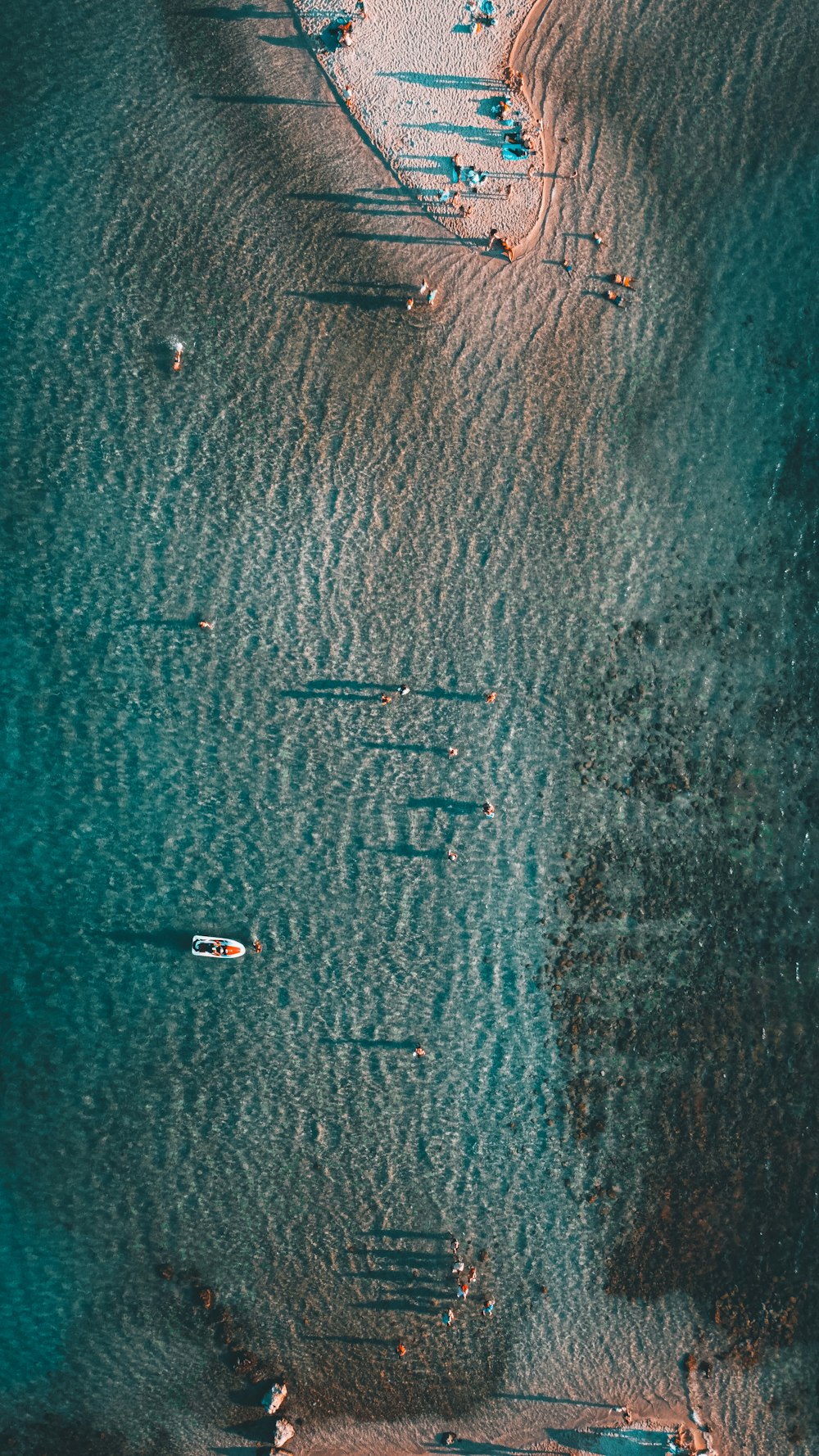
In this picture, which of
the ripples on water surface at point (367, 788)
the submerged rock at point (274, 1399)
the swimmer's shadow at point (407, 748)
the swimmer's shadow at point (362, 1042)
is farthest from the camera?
the swimmer's shadow at point (407, 748)

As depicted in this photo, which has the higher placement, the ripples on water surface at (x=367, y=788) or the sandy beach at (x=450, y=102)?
the sandy beach at (x=450, y=102)

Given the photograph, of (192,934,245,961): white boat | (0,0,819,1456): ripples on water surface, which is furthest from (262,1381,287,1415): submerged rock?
(192,934,245,961): white boat

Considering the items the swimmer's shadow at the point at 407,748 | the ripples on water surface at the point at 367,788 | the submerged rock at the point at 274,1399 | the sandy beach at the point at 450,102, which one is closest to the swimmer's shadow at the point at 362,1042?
the ripples on water surface at the point at 367,788

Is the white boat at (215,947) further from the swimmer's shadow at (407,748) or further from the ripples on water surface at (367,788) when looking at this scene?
the swimmer's shadow at (407,748)

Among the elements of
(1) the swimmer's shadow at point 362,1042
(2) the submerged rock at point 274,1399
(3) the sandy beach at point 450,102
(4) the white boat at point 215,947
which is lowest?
(2) the submerged rock at point 274,1399

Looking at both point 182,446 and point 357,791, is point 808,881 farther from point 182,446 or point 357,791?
point 182,446

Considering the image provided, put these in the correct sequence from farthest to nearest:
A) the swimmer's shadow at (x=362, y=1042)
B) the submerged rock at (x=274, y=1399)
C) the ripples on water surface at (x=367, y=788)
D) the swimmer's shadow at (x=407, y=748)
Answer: the swimmer's shadow at (x=407, y=748) < the swimmer's shadow at (x=362, y=1042) < the ripples on water surface at (x=367, y=788) < the submerged rock at (x=274, y=1399)

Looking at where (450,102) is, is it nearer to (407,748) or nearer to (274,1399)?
(407,748)
